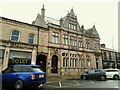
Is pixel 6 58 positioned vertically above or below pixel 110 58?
below

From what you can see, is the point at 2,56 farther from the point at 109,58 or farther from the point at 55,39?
the point at 109,58

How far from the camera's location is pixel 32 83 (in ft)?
33.2

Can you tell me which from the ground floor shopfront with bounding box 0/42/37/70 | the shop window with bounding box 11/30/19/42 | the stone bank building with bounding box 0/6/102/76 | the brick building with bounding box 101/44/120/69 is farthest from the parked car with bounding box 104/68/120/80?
the brick building with bounding box 101/44/120/69

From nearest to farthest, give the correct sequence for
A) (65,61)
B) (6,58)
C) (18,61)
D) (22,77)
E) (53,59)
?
(22,77) → (6,58) → (18,61) → (53,59) → (65,61)

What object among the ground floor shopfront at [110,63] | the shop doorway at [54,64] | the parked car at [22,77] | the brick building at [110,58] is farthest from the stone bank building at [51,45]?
the parked car at [22,77]

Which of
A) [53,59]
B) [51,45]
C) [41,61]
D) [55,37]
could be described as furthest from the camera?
[55,37]

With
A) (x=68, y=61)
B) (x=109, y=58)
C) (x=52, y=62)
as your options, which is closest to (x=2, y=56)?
(x=52, y=62)

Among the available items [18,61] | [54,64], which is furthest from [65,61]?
[18,61]

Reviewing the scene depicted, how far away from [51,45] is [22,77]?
15.7m

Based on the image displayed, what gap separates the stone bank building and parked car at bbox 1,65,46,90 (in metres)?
9.53

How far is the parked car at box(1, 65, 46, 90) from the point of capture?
10.1 meters

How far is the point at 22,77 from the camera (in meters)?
10.2

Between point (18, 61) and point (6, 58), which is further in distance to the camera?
point (18, 61)

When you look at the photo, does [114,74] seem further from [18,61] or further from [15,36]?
[15,36]
